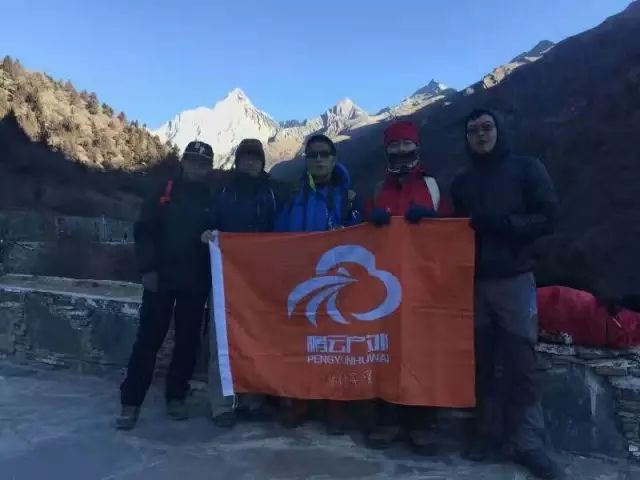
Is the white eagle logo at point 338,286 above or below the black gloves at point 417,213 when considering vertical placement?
below

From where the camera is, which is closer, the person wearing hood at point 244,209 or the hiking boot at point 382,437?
the hiking boot at point 382,437

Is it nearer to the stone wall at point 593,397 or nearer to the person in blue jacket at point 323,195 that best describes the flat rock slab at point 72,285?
the person in blue jacket at point 323,195

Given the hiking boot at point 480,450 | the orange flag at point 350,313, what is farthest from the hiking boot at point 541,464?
the orange flag at point 350,313

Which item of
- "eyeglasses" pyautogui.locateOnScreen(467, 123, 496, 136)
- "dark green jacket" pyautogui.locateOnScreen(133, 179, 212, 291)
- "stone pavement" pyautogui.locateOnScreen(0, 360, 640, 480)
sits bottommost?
"stone pavement" pyautogui.locateOnScreen(0, 360, 640, 480)

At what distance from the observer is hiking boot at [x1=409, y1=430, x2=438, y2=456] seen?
3.79 m

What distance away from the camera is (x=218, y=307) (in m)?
4.27

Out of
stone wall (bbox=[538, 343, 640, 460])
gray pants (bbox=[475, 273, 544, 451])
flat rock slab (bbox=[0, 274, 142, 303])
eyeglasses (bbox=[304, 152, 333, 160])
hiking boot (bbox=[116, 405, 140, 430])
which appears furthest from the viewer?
flat rock slab (bbox=[0, 274, 142, 303])

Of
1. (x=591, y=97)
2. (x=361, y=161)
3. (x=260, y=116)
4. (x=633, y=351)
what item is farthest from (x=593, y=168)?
(x=260, y=116)

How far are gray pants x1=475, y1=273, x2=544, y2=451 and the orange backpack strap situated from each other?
2.24 m

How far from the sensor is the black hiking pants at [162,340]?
4340 millimetres

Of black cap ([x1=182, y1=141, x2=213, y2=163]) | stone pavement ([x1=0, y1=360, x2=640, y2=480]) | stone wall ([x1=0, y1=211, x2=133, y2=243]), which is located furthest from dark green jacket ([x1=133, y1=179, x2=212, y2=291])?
stone wall ([x1=0, y1=211, x2=133, y2=243])

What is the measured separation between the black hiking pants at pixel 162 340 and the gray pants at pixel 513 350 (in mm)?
2083

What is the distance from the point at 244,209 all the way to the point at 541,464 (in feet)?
8.41

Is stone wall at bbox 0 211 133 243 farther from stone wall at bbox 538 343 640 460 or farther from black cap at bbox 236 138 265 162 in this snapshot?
stone wall at bbox 538 343 640 460
